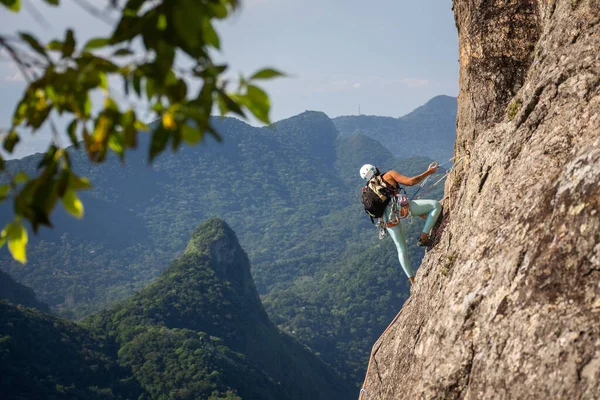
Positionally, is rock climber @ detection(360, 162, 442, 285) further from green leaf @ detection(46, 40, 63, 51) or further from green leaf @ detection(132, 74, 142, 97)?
green leaf @ detection(46, 40, 63, 51)

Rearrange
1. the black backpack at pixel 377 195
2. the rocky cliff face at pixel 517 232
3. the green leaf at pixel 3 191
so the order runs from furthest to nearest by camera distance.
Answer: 1. the black backpack at pixel 377 195
2. the rocky cliff face at pixel 517 232
3. the green leaf at pixel 3 191

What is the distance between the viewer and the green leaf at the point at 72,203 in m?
1.75

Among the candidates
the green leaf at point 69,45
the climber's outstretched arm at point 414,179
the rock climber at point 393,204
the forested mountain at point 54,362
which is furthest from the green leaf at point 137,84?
the forested mountain at point 54,362

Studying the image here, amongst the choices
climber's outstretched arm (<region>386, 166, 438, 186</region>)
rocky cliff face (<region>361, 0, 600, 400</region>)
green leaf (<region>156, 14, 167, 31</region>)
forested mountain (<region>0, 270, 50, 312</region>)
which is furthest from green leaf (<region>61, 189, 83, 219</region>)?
forested mountain (<region>0, 270, 50, 312</region>)

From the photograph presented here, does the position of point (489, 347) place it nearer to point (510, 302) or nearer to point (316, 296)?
point (510, 302)

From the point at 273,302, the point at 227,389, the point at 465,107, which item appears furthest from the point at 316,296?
the point at 465,107

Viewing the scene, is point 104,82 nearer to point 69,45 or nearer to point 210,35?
point 69,45

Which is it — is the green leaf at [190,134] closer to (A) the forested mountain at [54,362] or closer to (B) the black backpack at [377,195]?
(B) the black backpack at [377,195]

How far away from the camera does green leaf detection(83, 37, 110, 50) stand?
5.58 ft

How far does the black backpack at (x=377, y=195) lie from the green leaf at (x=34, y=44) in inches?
324

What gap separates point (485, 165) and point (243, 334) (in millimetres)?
91476

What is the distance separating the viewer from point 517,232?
18.3ft

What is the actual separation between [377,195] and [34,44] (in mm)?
8298

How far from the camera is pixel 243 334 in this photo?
94250 millimetres
